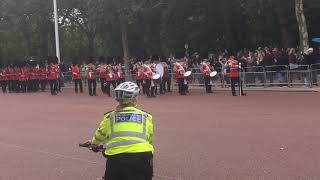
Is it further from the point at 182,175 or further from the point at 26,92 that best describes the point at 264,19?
the point at 182,175

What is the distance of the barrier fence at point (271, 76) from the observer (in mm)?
23656

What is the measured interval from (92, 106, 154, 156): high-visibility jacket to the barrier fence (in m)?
18.8

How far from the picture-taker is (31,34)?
54.5 metres

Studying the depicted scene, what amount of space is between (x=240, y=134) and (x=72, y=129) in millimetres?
4463

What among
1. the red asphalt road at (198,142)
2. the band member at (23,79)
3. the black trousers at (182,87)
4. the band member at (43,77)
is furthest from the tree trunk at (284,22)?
the red asphalt road at (198,142)

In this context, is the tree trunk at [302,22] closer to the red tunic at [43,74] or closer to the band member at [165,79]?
the band member at [165,79]

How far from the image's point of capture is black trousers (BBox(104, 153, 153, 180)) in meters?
5.36

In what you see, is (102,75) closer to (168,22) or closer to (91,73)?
(91,73)

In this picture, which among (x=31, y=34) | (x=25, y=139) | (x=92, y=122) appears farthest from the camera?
(x=31, y=34)

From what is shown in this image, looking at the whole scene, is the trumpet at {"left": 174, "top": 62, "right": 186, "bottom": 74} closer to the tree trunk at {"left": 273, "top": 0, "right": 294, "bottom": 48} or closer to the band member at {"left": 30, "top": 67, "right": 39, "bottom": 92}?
the tree trunk at {"left": 273, "top": 0, "right": 294, "bottom": 48}

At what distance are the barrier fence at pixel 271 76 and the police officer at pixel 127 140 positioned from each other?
18.7 metres

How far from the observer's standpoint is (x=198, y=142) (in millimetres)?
11961

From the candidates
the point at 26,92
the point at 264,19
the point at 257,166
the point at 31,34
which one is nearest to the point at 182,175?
the point at 257,166

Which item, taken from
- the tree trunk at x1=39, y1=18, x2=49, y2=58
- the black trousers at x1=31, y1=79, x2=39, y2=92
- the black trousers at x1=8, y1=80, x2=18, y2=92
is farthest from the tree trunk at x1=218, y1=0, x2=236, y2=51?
the tree trunk at x1=39, y1=18, x2=49, y2=58
